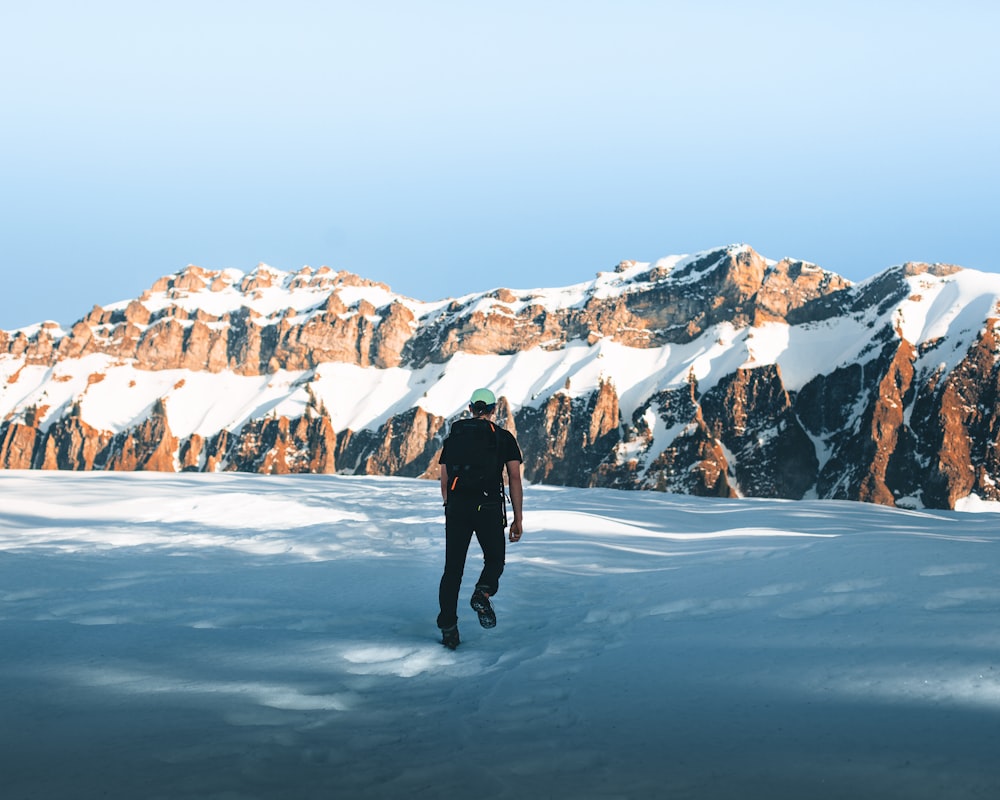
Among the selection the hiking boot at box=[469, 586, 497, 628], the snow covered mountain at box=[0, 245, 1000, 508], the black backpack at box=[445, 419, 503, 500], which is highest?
the snow covered mountain at box=[0, 245, 1000, 508]

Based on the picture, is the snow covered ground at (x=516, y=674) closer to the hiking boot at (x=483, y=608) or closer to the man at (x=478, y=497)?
the hiking boot at (x=483, y=608)

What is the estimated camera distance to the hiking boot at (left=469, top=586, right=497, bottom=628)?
19.1 ft

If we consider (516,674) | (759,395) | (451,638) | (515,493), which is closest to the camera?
(516,674)

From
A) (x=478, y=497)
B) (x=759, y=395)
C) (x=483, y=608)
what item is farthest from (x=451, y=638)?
(x=759, y=395)

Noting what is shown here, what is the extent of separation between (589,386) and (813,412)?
4952cm

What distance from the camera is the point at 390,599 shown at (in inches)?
280

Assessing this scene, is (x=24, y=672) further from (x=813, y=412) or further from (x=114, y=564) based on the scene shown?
(x=813, y=412)

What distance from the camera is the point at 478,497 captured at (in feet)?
20.2

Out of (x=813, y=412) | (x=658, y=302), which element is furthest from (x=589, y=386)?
(x=813, y=412)

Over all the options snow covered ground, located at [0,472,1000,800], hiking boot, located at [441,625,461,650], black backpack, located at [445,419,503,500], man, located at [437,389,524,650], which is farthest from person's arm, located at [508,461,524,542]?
hiking boot, located at [441,625,461,650]

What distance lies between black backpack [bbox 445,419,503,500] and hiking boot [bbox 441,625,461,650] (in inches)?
43.1

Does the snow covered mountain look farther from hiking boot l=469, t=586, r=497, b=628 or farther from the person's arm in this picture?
hiking boot l=469, t=586, r=497, b=628

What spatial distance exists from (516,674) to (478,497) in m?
1.77

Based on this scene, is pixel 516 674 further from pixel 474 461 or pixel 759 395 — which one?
pixel 759 395
